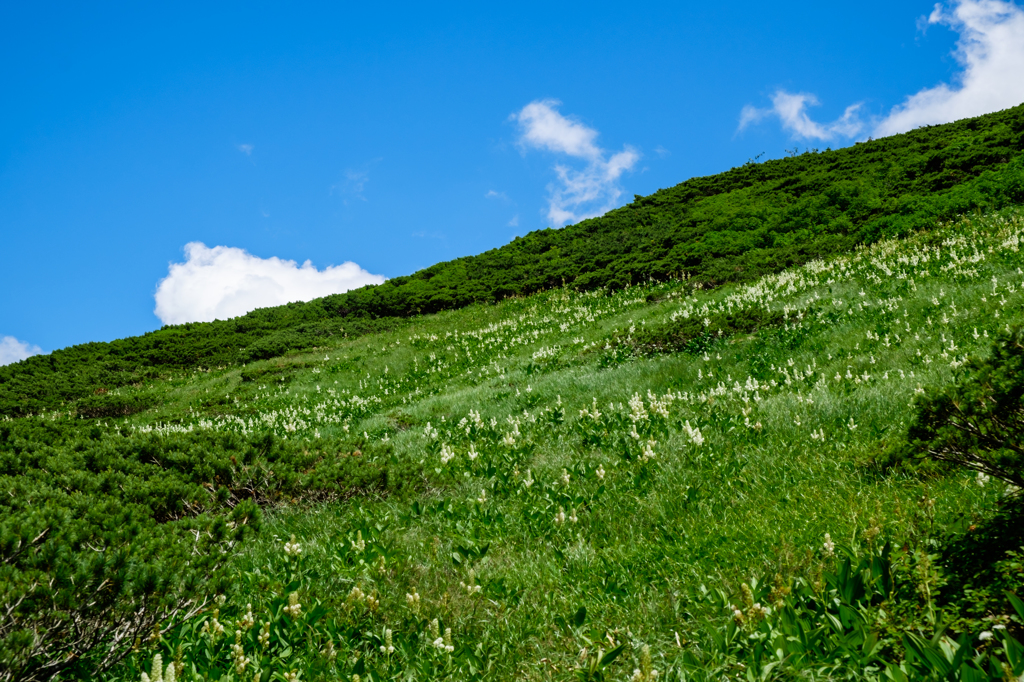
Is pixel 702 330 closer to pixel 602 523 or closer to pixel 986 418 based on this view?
pixel 602 523

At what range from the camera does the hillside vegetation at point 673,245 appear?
2375cm

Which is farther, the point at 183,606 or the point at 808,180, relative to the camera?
the point at 808,180

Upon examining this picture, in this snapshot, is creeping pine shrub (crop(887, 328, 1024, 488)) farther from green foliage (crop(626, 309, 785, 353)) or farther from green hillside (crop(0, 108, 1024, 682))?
green foliage (crop(626, 309, 785, 353))

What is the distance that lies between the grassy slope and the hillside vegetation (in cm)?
1166

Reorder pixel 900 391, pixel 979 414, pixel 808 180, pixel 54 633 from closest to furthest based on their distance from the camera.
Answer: pixel 54 633 < pixel 979 414 < pixel 900 391 < pixel 808 180

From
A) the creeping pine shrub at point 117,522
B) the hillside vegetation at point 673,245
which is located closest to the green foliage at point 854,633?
the creeping pine shrub at point 117,522

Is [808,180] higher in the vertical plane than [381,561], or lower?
higher

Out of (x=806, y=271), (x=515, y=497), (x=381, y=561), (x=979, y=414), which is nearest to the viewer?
(x=979, y=414)

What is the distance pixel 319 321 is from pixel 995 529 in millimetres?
34680

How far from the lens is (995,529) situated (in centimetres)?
333

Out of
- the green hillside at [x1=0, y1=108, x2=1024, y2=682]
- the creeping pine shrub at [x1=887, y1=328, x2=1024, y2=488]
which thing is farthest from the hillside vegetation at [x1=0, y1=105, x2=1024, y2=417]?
the creeping pine shrub at [x1=887, y1=328, x2=1024, y2=488]

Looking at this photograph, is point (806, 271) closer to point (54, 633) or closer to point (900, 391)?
point (900, 391)

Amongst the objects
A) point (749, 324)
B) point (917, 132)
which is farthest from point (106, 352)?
point (917, 132)

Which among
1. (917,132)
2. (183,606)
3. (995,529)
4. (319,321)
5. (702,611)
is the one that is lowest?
(702,611)
